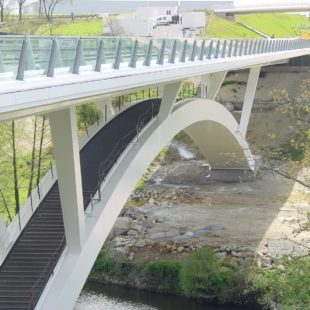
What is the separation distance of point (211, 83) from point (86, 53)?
13.4 metres

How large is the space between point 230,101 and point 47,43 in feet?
114

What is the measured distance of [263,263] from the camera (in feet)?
77.4

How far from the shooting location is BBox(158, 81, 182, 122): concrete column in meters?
19.6

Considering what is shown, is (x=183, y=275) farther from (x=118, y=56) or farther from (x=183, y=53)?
(x=118, y=56)

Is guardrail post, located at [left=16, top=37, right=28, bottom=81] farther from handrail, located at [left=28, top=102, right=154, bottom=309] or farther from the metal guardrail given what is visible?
handrail, located at [left=28, top=102, right=154, bottom=309]

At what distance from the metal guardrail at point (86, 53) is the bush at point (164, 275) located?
6996 mm

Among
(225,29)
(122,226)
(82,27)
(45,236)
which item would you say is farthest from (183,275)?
(225,29)

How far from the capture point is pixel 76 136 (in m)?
13.0

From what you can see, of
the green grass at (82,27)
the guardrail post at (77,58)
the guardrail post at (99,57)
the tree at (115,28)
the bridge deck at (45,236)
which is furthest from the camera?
the green grass at (82,27)

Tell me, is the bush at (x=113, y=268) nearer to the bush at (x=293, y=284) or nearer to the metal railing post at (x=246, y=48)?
the metal railing post at (x=246, y=48)

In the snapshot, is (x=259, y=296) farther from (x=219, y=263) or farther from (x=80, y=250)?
(x=80, y=250)

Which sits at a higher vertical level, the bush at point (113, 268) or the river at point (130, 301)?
the bush at point (113, 268)

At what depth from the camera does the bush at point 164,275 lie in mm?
23125

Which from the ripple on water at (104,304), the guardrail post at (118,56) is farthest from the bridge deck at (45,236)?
the ripple on water at (104,304)
